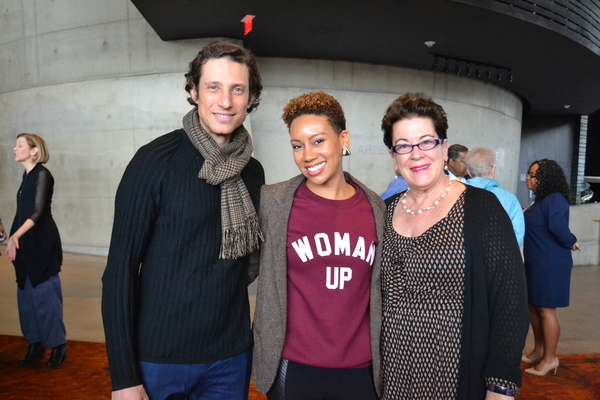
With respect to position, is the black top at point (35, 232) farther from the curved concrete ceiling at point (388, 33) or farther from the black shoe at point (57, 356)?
the curved concrete ceiling at point (388, 33)

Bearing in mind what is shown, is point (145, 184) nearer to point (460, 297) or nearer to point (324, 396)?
point (324, 396)

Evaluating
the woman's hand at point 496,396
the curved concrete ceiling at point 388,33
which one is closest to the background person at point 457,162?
the curved concrete ceiling at point 388,33

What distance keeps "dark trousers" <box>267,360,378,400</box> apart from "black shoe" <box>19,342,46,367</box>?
2.55 m

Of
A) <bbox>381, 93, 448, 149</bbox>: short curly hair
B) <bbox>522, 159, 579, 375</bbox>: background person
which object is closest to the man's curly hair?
<bbox>522, 159, 579, 375</bbox>: background person

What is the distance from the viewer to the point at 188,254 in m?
1.29

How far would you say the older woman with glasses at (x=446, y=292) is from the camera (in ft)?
4.45

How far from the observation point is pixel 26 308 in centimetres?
309

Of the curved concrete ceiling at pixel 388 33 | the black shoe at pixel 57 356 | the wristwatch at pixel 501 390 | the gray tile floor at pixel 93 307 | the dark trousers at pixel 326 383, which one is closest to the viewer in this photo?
the wristwatch at pixel 501 390

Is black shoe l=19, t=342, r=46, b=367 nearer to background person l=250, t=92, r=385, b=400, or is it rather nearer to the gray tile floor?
the gray tile floor

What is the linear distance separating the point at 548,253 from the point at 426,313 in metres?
2.27

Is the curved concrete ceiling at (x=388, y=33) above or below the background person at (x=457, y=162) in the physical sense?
above

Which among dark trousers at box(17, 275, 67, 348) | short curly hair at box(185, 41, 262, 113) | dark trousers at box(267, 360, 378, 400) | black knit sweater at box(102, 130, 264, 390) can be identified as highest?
short curly hair at box(185, 41, 262, 113)

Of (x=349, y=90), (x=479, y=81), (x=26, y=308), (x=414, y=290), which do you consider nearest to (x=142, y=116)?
(x=349, y=90)

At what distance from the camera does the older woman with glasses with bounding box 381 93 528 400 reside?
53.4 inches
